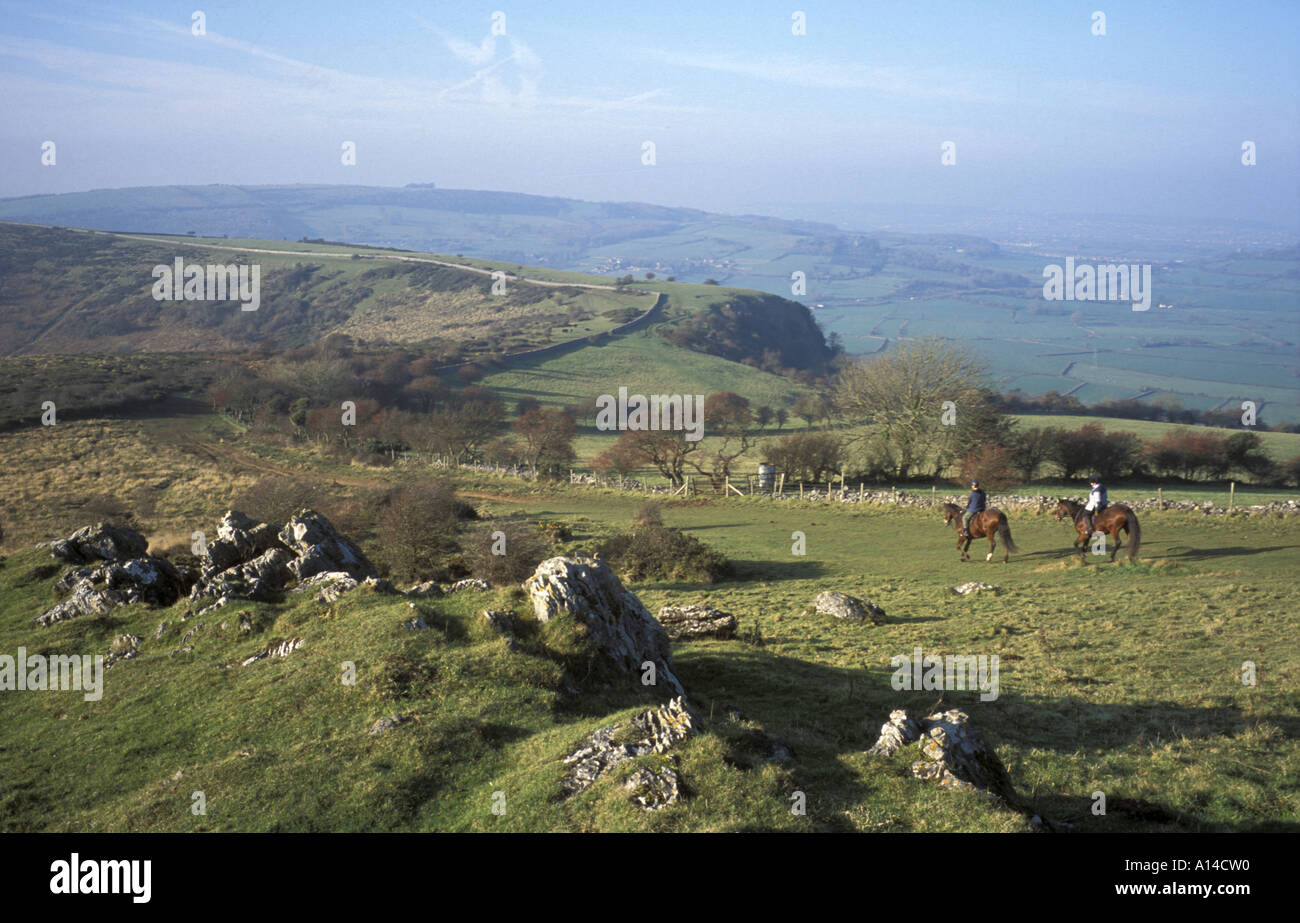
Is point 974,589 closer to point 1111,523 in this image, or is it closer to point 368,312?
point 1111,523

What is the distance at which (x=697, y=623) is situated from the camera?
19031 millimetres

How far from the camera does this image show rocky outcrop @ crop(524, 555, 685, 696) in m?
13.2

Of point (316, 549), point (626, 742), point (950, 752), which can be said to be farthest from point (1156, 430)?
point (626, 742)

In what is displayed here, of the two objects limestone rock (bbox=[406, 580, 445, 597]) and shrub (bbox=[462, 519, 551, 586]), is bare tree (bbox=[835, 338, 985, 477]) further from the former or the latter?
limestone rock (bbox=[406, 580, 445, 597])

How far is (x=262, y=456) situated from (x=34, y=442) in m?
16.0

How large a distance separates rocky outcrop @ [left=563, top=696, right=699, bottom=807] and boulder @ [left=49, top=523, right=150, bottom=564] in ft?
55.0

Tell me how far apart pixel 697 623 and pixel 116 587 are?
42.5 ft

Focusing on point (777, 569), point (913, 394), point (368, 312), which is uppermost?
point (368, 312)

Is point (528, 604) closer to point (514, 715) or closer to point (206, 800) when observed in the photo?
point (514, 715)

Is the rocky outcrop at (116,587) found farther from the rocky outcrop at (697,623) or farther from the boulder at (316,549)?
the rocky outcrop at (697,623)

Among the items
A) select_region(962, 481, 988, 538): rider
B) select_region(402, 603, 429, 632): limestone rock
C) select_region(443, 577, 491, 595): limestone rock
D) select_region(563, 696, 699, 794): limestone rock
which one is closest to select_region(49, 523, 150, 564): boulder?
select_region(443, 577, 491, 595): limestone rock

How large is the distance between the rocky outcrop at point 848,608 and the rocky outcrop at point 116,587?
15792 mm

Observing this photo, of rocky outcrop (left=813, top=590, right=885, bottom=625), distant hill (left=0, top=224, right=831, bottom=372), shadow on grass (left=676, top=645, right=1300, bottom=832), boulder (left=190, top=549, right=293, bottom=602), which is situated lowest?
rocky outcrop (left=813, top=590, right=885, bottom=625)
